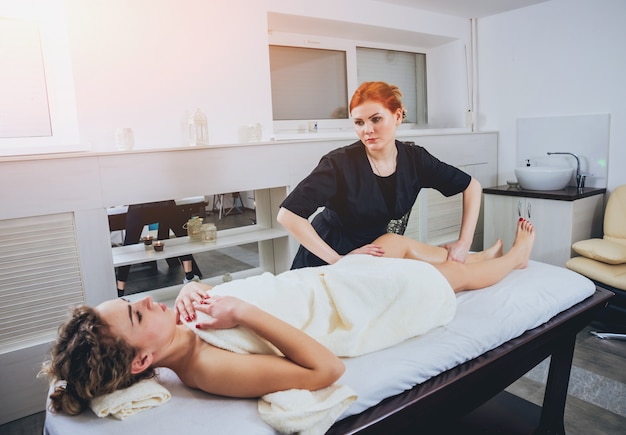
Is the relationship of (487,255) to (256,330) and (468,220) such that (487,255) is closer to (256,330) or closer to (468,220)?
(468,220)

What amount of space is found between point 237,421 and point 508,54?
4.07 m

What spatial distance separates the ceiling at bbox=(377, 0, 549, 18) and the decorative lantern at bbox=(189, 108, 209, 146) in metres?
1.83

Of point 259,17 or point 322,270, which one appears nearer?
point 322,270

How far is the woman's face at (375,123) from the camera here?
1.70 m

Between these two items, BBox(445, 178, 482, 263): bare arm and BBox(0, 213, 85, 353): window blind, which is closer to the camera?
BBox(445, 178, 482, 263): bare arm

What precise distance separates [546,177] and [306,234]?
2605 millimetres

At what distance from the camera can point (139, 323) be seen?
1.12 m

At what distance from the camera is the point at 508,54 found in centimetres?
408

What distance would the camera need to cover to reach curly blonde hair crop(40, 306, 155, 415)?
3.35 feet

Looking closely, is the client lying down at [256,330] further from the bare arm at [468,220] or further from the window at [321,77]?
the window at [321,77]

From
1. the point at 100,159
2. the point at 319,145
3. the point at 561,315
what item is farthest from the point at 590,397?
the point at 100,159

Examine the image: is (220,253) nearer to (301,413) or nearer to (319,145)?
(319,145)

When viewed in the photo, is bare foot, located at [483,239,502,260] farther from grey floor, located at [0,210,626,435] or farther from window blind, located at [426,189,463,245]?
window blind, located at [426,189,463,245]

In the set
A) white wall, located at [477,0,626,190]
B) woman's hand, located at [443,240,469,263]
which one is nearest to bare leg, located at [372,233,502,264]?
woman's hand, located at [443,240,469,263]
